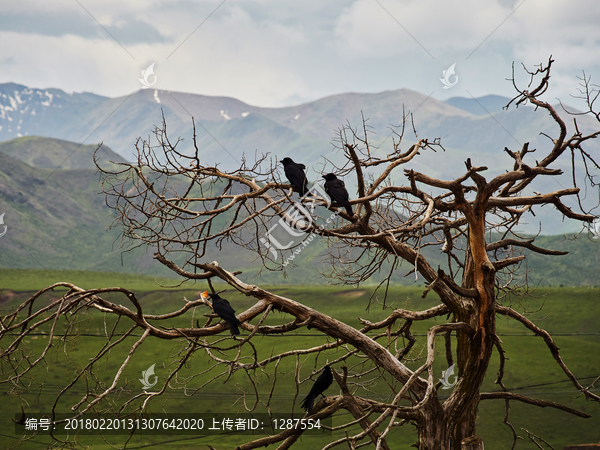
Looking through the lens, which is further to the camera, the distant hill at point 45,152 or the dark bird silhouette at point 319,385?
the distant hill at point 45,152

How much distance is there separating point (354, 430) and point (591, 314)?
1500 cm

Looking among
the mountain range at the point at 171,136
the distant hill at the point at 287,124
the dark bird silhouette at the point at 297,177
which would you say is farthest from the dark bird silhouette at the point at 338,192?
the distant hill at the point at 287,124

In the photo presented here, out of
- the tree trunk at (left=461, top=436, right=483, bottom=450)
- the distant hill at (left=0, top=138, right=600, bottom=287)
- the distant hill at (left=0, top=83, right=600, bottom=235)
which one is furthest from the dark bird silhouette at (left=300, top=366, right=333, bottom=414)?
the distant hill at (left=0, top=83, right=600, bottom=235)

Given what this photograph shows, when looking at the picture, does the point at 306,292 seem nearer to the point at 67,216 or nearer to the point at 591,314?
the point at 591,314

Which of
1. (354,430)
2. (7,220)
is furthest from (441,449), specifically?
(7,220)

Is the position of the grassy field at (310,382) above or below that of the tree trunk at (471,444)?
above

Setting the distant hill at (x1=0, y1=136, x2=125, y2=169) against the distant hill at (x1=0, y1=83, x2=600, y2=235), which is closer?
the distant hill at (x1=0, y1=136, x2=125, y2=169)

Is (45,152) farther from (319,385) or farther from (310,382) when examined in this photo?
(319,385)

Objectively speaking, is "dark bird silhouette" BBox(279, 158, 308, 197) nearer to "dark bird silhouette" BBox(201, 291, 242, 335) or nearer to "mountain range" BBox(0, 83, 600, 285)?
"dark bird silhouette" BBox(201, 291, 242, 335)

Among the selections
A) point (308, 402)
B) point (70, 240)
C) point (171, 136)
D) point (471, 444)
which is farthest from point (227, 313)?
point (70, 240)

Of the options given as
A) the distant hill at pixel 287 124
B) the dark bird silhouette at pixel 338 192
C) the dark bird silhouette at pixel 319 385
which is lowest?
the dark bird silhouette at pixel 319 385

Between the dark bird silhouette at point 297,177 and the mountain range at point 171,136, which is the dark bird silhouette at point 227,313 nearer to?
the dark bird silhouette at point 297,177

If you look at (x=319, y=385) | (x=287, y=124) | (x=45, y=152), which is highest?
(x=287, y=124)

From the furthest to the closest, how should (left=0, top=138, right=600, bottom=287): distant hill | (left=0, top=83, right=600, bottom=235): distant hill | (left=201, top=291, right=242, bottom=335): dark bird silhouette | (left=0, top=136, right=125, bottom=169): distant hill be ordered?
(left=0, top=83, right=600, bottom=235): distant hill < (left=0, top=136, right=125, bottom=169): distant hill < (left=0, top=138, right=600, bottom=287): distant hill < (left=201, top=291, right=242, bottom=335): dark bird silhouette
